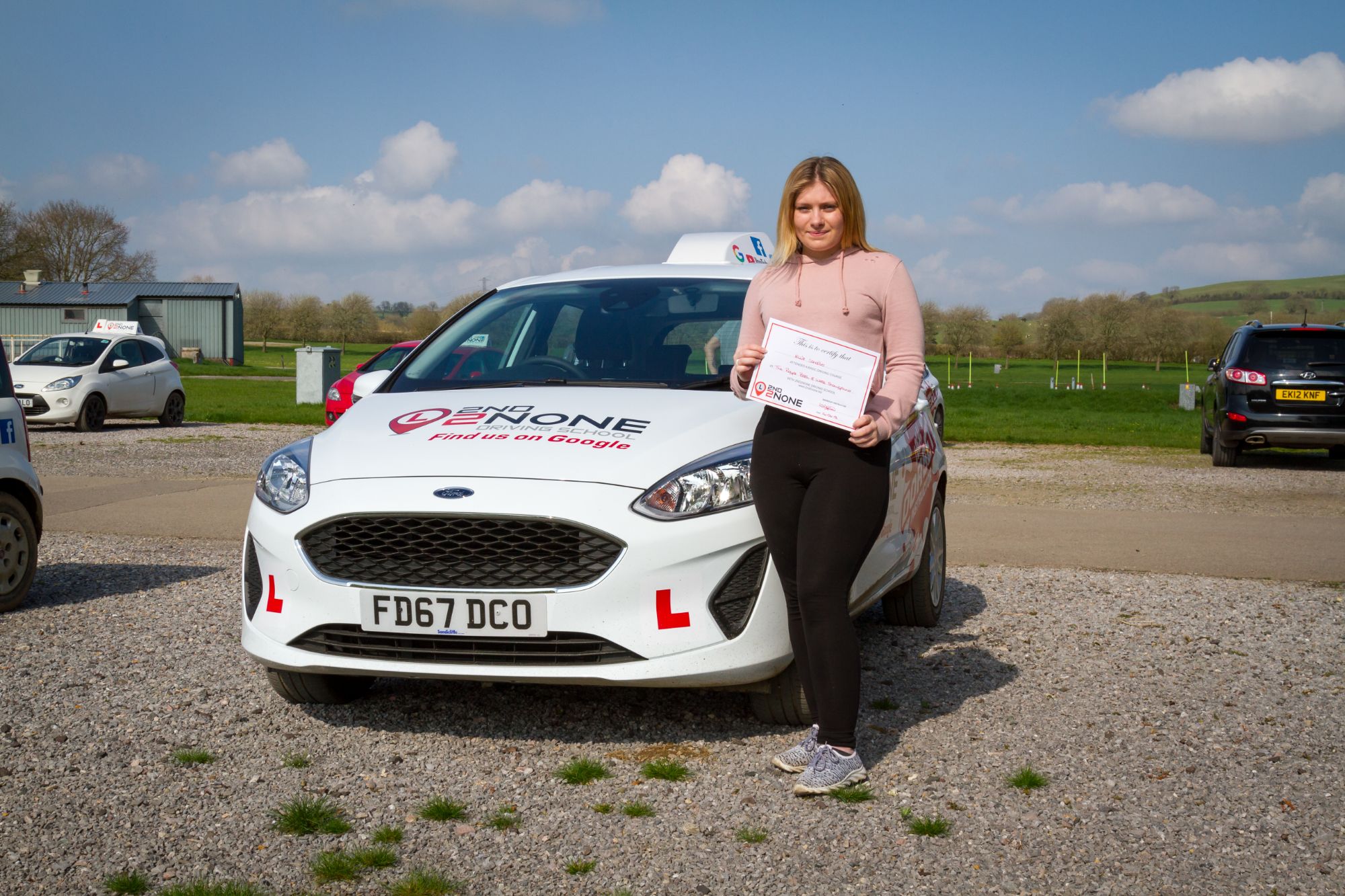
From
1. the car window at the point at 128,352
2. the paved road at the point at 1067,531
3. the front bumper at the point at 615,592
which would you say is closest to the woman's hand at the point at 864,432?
A: the front bumper at the point at 615,592

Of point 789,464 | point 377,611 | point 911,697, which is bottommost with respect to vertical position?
point 911,697

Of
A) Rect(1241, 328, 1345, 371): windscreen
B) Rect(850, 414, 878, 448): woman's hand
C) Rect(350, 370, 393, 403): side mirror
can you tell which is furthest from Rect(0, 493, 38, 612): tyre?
Rect(1241, 328, 1345, 371): windscreen

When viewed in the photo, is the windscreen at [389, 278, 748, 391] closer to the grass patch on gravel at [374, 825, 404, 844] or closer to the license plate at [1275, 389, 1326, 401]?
the grass patch on gravel at [374, 825, 404, 844]

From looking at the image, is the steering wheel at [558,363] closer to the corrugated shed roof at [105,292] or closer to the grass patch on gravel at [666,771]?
the grass patch on gravel at [666,771]

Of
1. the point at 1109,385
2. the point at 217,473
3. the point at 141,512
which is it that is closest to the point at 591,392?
the point at 141,512

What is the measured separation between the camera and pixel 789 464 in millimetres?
3729

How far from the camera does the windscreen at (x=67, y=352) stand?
20438 mm

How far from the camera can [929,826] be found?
3.55m

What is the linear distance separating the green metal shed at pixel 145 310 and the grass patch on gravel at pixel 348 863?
6669 centimetres

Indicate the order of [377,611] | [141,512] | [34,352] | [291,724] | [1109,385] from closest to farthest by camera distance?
[377,611], [291,724], [141,512], [34,352], [1109,385]

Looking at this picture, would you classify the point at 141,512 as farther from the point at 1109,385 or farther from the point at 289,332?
the point at 289,332

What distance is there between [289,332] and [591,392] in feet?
293

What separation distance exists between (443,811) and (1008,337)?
77465 mm

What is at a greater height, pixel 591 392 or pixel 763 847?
pixel 591 392
